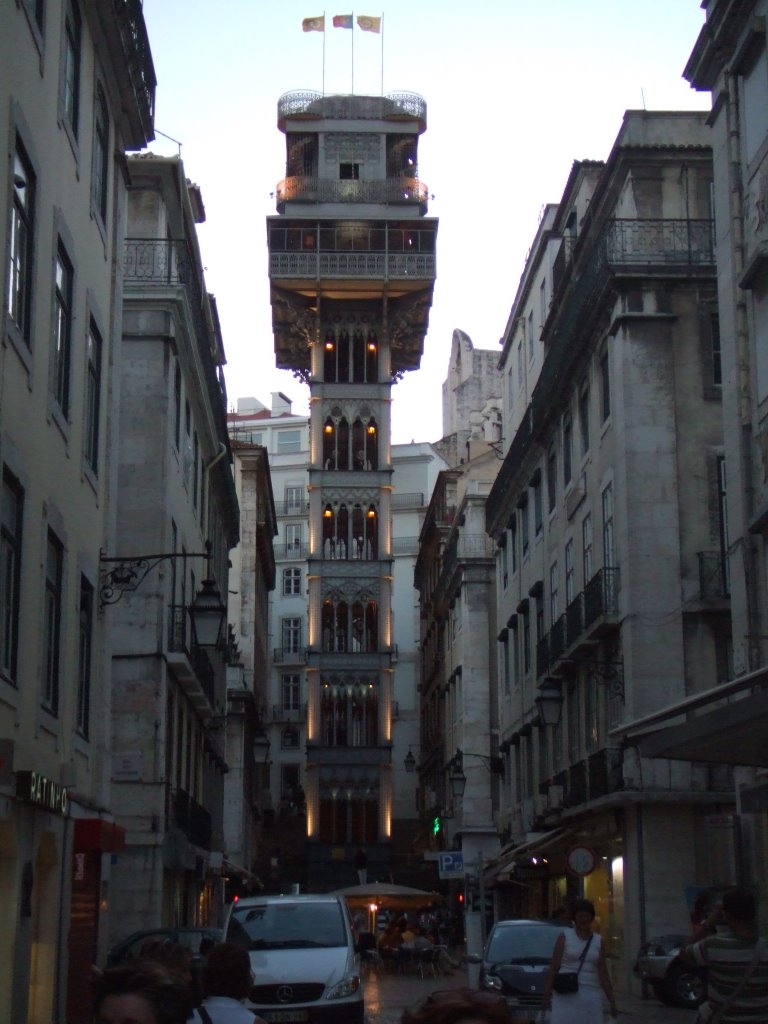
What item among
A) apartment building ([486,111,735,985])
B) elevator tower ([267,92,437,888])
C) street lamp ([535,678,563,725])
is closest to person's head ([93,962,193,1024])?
apartment building ([486,111,735,985])

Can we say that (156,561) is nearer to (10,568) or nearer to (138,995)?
(10,568)

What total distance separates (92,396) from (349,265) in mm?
54184

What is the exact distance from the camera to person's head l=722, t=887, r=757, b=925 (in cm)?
940

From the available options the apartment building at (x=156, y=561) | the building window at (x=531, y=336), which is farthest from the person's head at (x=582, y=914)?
the building window at (x=531, y=336)

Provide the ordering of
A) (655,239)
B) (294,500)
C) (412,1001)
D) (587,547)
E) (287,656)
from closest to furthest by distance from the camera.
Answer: (412,1001) < (655,239) < (587,547) < (287,656) < (294,500)

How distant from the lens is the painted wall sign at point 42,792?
16219 mm

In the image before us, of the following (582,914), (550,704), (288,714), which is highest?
(288,714)

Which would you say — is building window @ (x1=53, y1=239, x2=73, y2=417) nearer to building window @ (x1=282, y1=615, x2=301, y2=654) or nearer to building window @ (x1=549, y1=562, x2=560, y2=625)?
building window @ (x1=549, y1=562, x2=560, y2=625)

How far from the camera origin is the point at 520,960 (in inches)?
870

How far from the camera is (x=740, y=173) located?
24219mm

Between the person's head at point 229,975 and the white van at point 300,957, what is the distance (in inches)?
391

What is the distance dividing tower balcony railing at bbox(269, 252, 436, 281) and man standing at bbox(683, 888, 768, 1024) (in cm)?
6665

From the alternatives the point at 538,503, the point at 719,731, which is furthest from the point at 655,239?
the point at 719,731

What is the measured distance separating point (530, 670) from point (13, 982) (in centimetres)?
3078
